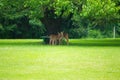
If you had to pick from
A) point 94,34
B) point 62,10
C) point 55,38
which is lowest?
point 94,34

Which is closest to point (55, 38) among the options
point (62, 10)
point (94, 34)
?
point (62, 10)

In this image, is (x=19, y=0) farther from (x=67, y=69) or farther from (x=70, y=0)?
(x=67, y=69)

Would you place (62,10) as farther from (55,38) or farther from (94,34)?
(94,34)

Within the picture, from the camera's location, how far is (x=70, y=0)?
1436 inches

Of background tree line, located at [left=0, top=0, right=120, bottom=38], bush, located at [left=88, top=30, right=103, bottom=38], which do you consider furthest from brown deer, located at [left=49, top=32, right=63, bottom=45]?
bush, located at [left=88, top=30, right=103, bottom=38]

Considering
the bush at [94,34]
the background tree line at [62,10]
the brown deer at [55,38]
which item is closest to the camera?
the background tree line at [62,10]

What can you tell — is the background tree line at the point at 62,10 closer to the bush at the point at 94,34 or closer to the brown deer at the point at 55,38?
the brown deer at the point at 55,38

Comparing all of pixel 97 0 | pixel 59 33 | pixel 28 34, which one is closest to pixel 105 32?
pixel 28 34

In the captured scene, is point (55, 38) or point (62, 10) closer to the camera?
point (62, 10)

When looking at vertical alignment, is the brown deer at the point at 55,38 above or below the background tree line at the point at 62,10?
below

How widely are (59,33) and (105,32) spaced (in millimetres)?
37248

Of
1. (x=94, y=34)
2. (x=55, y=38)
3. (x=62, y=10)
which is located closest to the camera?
(x=62, y=10)

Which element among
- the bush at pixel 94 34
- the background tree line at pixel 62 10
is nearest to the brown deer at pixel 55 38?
the background tree line at pixel 62 10

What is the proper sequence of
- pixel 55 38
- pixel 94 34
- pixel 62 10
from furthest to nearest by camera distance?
pixel 94 34 → pixel 55 38 → pixel 62 10
